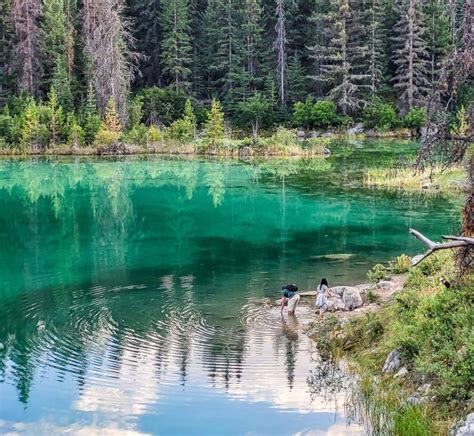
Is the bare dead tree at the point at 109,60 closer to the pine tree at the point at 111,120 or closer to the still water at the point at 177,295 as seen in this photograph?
the pine tree at the point at 111,120

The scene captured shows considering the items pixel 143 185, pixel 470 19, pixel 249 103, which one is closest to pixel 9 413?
pixel 470 19

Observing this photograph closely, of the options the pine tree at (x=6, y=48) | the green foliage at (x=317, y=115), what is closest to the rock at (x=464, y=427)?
the green foliage at (x=317, y=115)

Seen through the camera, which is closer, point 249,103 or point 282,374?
point 282,374

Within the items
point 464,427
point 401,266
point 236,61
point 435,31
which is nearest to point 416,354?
point 464,427

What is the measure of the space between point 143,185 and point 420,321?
96.6 ft

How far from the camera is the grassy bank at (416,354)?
852cm

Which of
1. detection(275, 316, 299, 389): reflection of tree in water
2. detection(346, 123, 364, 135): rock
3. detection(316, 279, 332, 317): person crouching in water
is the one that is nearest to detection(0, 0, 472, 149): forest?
detection(346, 123, 364, 135): rock

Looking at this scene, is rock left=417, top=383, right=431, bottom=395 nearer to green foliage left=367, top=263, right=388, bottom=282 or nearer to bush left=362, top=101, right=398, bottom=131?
green foliage left=367, top=263, right=388, bottom=282

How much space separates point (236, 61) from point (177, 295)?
5774 centimetres

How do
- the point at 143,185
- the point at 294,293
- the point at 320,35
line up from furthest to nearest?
the point at 320,35 < the point at 143,185 < the point at 294,293

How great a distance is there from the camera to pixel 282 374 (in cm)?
1168

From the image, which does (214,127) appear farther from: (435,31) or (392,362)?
(392,362)

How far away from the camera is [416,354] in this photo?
33.2 feet

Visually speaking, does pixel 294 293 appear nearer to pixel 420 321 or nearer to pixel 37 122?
pixel 420 321
